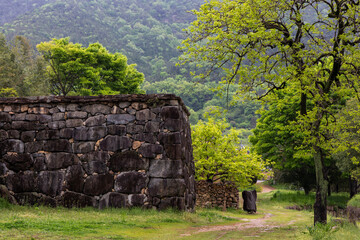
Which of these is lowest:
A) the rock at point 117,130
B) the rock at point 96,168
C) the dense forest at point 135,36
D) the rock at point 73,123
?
the rock at point 96,168

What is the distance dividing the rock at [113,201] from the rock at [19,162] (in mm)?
2824

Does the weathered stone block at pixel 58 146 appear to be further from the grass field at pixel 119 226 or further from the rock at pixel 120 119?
the grass field at pixel 119 226

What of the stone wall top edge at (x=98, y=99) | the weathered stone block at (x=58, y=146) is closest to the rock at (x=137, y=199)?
the weathered stone block at (x=58, y=146)

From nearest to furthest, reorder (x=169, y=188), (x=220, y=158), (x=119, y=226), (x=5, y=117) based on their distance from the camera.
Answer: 1. (x=119, y=226)
2. (x=169, y=188)
3. (x=5, y=117)
4. (x=220, y=158)

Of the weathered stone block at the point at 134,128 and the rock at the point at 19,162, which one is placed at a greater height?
the weathered stone block at the point at 134,128

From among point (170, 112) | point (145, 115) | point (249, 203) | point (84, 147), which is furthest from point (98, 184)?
point (249, 203)

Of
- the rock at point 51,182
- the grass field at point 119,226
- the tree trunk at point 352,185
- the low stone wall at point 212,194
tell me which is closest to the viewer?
the grass field at point 119,226

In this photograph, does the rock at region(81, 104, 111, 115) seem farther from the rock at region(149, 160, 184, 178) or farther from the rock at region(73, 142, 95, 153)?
the rock at region(149, 160, 184, 178)

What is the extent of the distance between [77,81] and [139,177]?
37479 millimetres

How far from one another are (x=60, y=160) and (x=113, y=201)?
2.29m

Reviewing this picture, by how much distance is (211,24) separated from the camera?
538 inches

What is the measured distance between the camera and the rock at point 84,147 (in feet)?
44.3

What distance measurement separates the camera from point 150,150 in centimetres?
1329

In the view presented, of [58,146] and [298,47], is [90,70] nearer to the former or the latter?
[58,146]
